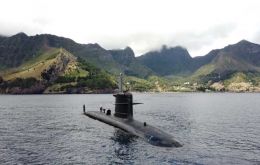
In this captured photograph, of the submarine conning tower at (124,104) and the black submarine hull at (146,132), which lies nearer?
the black submarine hull at (146,132)

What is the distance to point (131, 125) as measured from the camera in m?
61.7

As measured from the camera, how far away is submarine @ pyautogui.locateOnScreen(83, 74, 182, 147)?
167 feet

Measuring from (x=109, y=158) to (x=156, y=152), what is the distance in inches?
249

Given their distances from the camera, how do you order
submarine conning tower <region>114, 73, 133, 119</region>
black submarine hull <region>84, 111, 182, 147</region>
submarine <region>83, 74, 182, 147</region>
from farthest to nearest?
submarine conning tower <region>114, 73, 133, 119</region> → submarine <region>83, 74, 182, 147</region> → black submarine hull <region>84, 111, 182, 147</region>

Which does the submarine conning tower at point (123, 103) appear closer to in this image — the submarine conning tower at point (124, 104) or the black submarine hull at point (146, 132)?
the submarine conning tower at point (124, 104)

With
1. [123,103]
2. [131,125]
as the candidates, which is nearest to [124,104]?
[123,103]

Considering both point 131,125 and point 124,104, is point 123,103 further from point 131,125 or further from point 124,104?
point 131,125

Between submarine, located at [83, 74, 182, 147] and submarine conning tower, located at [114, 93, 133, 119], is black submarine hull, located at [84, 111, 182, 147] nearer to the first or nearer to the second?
submarine, located at [83, 74, 182, 147]

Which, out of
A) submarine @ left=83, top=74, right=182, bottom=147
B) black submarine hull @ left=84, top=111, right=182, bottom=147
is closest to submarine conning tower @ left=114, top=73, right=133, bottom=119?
submarine @ left=83, top=74, right=182, bottom=147

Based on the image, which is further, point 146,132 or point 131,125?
point 131,125

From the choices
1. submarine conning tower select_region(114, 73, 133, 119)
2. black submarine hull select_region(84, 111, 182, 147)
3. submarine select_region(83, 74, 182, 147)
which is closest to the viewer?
black submarine hull select_region(84, 111, 182, 147)

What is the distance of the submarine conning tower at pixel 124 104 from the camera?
214 feet

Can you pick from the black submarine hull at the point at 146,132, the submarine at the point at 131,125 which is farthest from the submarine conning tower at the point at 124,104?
the black submarine hull at the point at 146,132

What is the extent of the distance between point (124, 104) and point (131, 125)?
5.83 metres
